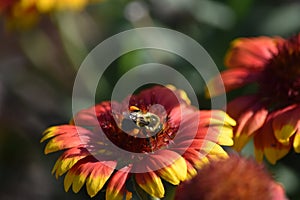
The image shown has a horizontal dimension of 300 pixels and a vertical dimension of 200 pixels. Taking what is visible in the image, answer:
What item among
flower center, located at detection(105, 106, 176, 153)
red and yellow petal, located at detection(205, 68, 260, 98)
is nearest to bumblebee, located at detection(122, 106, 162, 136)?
flower center, located at detection(105, 106, 176, 153)

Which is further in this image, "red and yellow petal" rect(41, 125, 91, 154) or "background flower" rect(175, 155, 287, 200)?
"red and yellow petal" rect(41, 125, 91, 154)

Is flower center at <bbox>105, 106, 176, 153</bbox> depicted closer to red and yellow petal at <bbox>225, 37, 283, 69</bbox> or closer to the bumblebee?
the bumblebee

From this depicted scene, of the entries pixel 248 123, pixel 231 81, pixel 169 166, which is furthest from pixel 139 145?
pixel 231 81

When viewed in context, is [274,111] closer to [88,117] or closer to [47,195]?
[88,117]

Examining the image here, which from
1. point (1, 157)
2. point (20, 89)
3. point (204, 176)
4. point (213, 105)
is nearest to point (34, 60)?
point (20, 89)

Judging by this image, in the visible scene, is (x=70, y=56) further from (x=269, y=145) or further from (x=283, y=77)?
(x=269, y=145)

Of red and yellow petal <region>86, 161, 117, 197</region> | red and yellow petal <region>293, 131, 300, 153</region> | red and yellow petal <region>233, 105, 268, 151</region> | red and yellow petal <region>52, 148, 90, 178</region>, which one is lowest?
red and yellow petal <region>293, 131, 300, 153</region>

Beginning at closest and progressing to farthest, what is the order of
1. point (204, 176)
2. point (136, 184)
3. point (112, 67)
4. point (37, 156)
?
point (204, 176) < point (136, 184) < point (112, 67) < point (37, 156)
